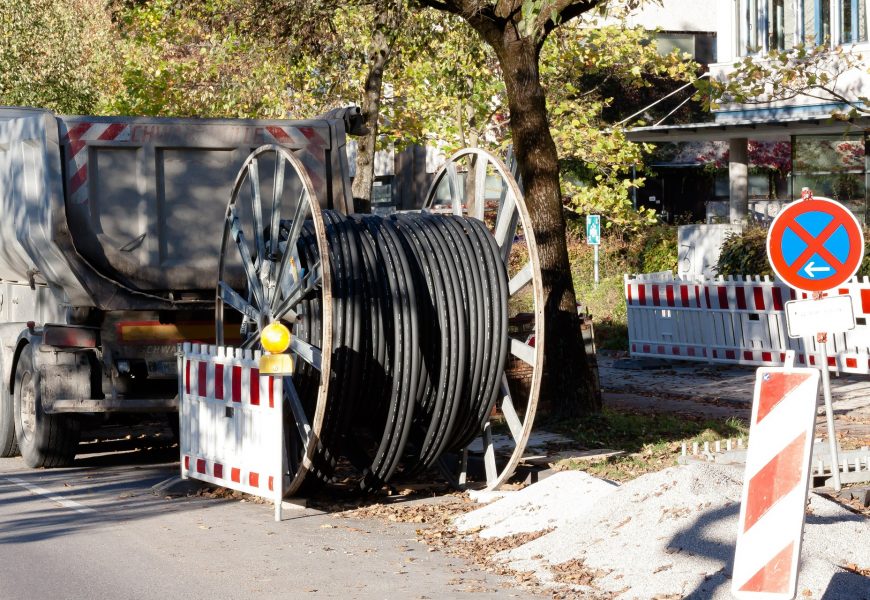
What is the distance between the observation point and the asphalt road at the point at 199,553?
7895 millimetres

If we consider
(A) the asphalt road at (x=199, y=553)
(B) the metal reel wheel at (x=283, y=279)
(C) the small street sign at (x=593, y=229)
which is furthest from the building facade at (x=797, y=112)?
(A) the asphalt road at (x=199, y=553)

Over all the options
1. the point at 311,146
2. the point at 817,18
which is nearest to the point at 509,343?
the point at 311,146

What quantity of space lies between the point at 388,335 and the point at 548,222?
382cm

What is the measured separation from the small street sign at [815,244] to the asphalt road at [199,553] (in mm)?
3189

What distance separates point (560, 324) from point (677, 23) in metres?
33.6

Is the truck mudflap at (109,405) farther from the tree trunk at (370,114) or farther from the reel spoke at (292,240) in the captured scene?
the tree trunk at (370,114)

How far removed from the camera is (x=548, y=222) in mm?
13711

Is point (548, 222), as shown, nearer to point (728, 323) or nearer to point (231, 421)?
point (231, 421)

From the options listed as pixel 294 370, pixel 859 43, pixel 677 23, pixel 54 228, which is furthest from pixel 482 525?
pixel 677 23

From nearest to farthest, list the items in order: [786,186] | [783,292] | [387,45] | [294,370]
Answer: [294,370] < [783,292] < [387,45] < [786,186]

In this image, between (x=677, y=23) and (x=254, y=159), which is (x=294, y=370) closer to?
(x=254, y=159)

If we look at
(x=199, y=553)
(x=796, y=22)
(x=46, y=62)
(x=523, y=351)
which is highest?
(x=46, y=62)

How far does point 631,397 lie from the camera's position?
56.4 ft

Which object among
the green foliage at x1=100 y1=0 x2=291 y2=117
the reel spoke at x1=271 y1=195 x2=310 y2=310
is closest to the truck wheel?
the reel spoke at x1=271 y1=195 x2=310 y2=310
